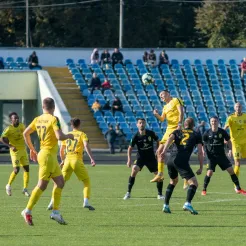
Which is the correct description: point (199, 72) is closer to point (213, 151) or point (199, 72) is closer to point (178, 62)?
point (178, 62)

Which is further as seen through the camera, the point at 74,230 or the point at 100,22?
the point at 100,22

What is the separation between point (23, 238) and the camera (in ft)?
43.7

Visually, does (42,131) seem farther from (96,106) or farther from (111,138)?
(96,106)

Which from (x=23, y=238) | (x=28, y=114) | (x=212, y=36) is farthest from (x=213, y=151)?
(x=212, y=36)

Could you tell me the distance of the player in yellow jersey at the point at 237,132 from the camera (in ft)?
74.5

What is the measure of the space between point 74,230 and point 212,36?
5449cm

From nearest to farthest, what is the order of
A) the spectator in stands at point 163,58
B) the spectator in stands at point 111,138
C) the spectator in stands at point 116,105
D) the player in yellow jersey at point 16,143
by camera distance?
the player in yellow jersey at point 16,143, the spectator in stands at point 111,138, the spectator in stands at point 116,105, the spectator in stands at point 163,58

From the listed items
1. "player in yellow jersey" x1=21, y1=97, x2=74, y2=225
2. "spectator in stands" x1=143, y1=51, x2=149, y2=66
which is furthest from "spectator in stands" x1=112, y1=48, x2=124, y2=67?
"player in yellow jersey" x1=21, y1=97, x2=74, y2=225

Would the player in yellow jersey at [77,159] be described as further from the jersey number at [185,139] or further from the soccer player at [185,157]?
the jersey number at [185,139]

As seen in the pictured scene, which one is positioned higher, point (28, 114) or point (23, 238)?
point (23, 238)

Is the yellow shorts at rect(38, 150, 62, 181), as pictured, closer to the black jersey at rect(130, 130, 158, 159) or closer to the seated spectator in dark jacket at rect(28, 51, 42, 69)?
the black jersey at rect(130, 130, 158, 159)

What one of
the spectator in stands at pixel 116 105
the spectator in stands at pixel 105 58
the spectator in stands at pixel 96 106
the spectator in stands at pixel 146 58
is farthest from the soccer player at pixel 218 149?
the spectator in stands at pixel 146 58

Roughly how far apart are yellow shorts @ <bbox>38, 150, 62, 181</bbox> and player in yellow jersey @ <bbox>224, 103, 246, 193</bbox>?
27.7ft

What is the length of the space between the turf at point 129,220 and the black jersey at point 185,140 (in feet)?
3.78
